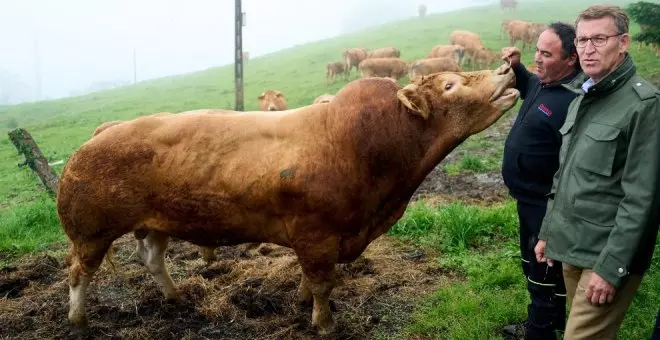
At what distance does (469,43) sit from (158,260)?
27.3 meters

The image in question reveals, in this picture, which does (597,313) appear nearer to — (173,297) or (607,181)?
(607,181)

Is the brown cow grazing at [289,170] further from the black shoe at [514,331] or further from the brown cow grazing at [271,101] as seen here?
the brown cow grazing at [271,101]

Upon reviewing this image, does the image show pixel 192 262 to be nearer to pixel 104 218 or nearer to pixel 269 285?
pixel 269 285

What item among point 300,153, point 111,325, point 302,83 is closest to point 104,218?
point 111,325

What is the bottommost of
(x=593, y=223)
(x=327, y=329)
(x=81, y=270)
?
(x=327, y=329)

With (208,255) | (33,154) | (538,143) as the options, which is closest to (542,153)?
(538,143)

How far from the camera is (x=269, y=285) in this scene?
534cm

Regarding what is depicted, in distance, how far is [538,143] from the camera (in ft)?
11.9

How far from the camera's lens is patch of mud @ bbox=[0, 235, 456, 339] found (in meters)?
4.59

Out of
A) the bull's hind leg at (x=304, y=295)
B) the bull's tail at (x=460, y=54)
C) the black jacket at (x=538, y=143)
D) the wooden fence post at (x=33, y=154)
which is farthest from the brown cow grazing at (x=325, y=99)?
the bull's tail at (x=460, y=54)

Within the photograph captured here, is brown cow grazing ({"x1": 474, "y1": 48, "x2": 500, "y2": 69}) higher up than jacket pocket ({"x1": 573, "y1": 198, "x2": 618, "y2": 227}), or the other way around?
jacket pocket ({"x1": 573, "y1": 198, "x2": 618, "y2": 227})

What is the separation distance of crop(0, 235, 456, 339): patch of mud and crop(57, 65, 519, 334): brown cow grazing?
20.0 inches

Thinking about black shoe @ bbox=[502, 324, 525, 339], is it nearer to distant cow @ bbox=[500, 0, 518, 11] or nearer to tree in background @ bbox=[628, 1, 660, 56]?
tree in background @ bbox=[628, 1, 660, 56]

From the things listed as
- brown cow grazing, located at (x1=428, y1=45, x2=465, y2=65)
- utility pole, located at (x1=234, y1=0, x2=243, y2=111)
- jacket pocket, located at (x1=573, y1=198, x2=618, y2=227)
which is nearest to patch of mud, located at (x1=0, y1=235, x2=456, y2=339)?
jacket pocket, located at (x1=573, y1=198, x2=618, y2=227)
